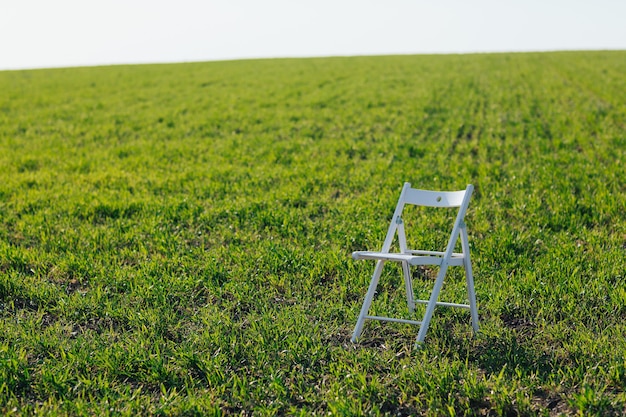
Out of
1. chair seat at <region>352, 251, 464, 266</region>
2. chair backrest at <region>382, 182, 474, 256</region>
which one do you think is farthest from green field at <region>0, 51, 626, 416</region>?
chair backrest at <region>382, 182, 474, 256</region>

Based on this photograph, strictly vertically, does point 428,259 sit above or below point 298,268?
above

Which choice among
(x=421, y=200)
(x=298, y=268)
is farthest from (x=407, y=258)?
(x=298, y=268)

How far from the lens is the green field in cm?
452

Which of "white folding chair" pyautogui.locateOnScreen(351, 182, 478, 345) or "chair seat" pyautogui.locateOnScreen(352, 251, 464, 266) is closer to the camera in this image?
"chair seat" pyautogui.locateOnScreen(352, 251, 464, 266)

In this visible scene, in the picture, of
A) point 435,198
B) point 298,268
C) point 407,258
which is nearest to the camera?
point 407,258

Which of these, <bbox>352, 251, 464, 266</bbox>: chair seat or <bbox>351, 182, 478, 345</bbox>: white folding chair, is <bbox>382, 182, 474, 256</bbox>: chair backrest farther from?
<bbox>352, 251, 464, 266</bbox>: chair seat

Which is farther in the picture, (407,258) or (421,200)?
(421,200)

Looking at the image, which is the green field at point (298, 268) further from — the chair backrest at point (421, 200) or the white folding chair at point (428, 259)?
the chair backrest at point (421, 200)

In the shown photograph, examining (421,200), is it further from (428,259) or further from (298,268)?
(298,268)

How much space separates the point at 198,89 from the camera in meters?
25.8

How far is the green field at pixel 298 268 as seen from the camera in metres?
4.52

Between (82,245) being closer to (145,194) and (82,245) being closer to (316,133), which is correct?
(145,194)

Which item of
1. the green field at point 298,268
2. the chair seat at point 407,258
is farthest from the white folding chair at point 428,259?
the green field at point 298,268

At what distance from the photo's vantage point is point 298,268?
700 cm
